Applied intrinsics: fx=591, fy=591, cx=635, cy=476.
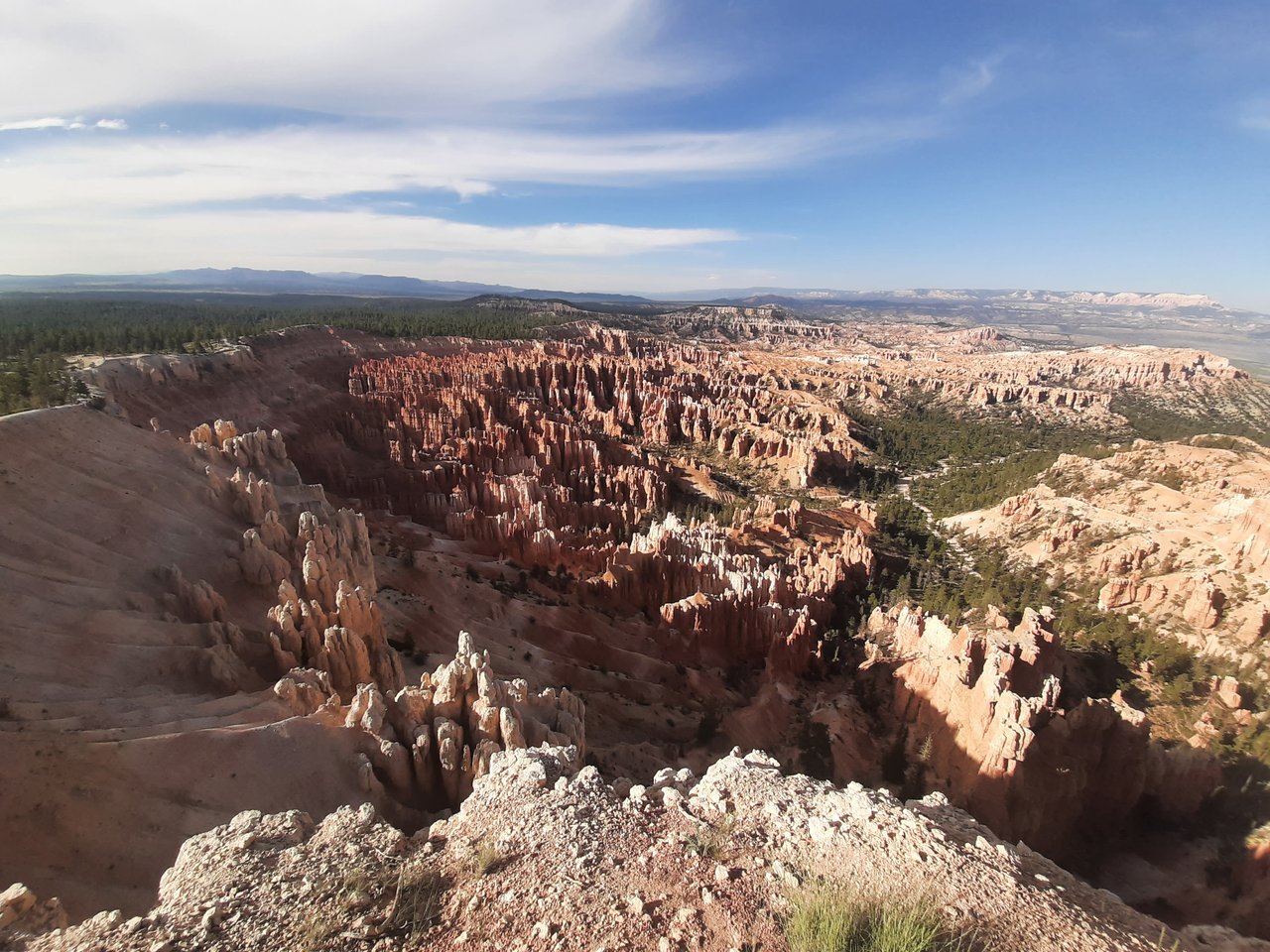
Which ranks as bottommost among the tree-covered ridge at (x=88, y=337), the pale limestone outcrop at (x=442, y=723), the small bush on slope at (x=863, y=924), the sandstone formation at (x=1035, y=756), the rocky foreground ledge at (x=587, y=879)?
the sandstone formation at (x=1035, y=756)

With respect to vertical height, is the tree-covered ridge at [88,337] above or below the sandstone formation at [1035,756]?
above

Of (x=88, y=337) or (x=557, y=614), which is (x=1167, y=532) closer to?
(x=557, y=614)

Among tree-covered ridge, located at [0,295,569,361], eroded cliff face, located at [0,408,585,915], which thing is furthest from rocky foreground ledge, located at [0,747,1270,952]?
tree-covered ridge, located at [0,295,569,361]

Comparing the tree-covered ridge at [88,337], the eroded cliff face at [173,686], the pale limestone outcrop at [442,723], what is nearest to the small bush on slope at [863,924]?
the pale limestone outcrop at [442,723]

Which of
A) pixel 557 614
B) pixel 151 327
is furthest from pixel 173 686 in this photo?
pixel 151 327

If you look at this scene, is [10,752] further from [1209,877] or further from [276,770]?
[1209,877]

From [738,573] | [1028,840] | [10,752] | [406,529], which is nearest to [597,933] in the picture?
[10,752]

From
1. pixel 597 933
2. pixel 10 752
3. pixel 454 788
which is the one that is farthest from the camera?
pixel 454 788

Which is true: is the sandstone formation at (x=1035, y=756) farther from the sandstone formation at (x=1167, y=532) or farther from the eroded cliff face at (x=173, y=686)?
the eroded cliff face at (x=173, y=686)

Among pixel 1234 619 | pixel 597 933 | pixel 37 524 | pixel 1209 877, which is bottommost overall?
pixel 1209 877
